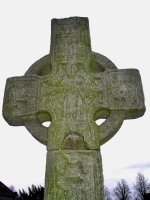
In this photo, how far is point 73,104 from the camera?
3.13 meters

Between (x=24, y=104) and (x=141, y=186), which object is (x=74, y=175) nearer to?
(x=24, y=104)

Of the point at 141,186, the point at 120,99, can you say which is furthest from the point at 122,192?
the point at 120,99

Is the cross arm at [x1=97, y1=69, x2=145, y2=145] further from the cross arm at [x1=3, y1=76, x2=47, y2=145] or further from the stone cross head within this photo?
→ the cross arm at [x1=3, y1=76, x2=47, y2=145]

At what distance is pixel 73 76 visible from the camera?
3.36 meters

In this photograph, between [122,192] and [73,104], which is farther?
[122,192]

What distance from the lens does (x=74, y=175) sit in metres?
2.64

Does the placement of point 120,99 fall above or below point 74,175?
above

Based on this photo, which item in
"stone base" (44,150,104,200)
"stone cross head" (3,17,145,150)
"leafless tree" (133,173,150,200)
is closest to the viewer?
"stone base" (44,150,104,200)

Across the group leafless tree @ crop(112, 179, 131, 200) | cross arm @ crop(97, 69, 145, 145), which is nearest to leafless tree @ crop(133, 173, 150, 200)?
leafless tree @ crop(112, 179, 131, 200)

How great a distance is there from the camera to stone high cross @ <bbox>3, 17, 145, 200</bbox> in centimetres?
265

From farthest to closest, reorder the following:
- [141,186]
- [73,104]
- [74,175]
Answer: [141,186] < [73,104] < [74,175]

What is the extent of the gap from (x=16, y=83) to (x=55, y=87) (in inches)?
24.8

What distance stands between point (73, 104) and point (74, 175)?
978mm

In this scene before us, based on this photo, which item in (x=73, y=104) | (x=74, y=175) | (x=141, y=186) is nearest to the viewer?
(x=74, y=175)
